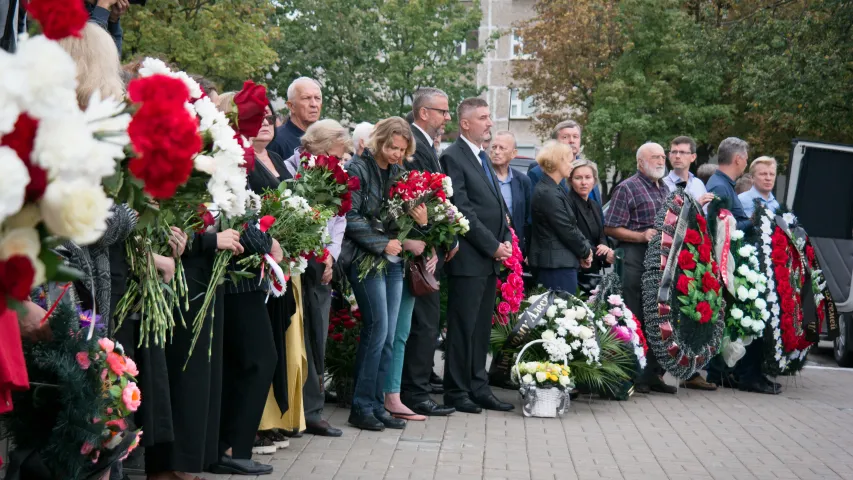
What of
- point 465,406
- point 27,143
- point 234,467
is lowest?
point 465,406

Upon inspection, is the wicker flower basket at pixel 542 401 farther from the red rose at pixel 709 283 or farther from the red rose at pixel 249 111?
the red rose at pixel 249 111

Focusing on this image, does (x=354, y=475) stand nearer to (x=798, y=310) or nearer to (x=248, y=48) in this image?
(x=798, y=310)

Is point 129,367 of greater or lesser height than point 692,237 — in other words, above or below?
below

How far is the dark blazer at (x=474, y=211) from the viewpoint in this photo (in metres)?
9.41

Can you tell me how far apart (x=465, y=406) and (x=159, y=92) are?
7.20m

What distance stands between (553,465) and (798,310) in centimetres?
525

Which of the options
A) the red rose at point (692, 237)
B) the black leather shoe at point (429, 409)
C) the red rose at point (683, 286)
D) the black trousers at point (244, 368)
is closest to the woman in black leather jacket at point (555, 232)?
the red rose at point (683, 286)

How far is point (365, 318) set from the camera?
8367 mm

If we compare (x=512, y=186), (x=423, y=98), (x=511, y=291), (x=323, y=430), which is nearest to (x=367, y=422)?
(x=323, y=430)

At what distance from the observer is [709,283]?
1099 cm

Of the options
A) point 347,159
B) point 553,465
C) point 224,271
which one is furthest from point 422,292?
point 224,271

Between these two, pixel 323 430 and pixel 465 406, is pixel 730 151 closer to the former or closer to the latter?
pixel 465 406

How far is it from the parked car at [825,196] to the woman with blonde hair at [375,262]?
8240 mm

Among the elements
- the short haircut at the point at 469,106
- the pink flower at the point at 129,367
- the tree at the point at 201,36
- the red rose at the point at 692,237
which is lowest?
the pink flower at the point at 129,367
